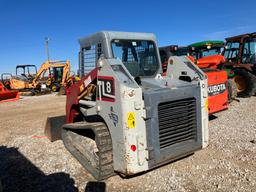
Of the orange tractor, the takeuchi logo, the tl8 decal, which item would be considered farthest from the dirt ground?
the tl8 decal

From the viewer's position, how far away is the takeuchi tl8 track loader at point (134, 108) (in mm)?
3486

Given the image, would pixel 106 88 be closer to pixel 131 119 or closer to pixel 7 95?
pixel 131 119

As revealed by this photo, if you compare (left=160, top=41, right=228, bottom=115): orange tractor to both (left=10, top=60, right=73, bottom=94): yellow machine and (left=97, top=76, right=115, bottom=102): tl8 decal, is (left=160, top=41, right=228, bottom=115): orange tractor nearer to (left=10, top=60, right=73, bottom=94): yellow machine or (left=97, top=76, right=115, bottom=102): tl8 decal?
(left=97, top=76, right=115, bottom=102): tl8 decal

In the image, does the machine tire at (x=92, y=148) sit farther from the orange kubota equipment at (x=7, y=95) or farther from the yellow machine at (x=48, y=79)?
the yellow machine at (x=48, y=79)

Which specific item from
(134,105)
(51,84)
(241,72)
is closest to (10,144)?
(134,105)

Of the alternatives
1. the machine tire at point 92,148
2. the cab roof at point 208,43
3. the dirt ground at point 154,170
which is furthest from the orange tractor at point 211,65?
the machine tire at point 92,148

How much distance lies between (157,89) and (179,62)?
1.27m

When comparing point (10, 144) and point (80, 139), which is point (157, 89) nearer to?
point (80, 139)

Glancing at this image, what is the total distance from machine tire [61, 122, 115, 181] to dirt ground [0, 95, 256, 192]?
137 mm

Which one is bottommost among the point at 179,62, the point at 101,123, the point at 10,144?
the point at 10,144

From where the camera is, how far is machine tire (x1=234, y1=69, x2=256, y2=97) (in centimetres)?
1019

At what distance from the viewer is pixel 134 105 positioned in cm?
343

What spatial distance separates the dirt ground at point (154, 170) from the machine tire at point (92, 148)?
137 mm

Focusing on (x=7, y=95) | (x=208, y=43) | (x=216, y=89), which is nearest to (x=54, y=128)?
(x=216, y=89)
